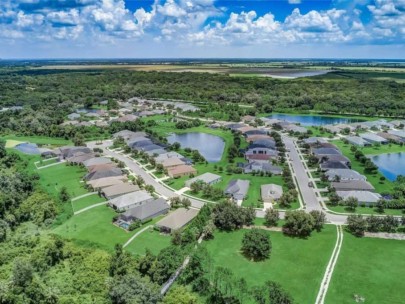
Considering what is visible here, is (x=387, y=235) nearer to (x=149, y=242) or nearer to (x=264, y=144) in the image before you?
(x=149, y=242)

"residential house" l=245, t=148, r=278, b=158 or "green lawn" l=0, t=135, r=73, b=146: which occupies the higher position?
"residential house" l=245, t=148, r=278, b=158

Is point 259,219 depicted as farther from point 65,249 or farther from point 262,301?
point 65,249

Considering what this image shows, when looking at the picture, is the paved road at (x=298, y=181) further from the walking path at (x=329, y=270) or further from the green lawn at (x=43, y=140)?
the green lawn at (x=43, y=140)

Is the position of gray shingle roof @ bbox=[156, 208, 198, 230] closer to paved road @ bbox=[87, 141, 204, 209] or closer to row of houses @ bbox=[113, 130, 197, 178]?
paved road @ bbox=[87, 141, 204, 209]

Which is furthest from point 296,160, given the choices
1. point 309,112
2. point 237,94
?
point 237,94

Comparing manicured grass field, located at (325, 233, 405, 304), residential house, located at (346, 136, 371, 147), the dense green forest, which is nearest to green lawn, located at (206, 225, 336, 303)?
manicured grass field, located at (325, 233, 405, 304)

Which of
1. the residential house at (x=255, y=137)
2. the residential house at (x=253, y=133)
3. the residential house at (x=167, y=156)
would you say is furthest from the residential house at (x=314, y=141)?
the residential house at (x=167, y=156)
